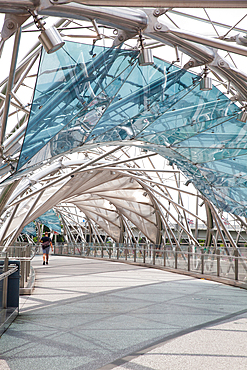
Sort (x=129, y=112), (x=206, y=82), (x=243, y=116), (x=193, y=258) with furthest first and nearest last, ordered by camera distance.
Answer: (x=193, y=258), (x=129, y=112), (x=243, y=116), (x=206, y=82)

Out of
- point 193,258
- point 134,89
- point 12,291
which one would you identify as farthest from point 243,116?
point 193,258

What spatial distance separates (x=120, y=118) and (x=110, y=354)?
27.9 feet

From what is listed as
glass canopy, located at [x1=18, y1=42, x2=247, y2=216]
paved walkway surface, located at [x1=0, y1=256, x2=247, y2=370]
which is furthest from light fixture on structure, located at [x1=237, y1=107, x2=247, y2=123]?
paved walkway surface, located at [x1=0, y1=256, x2=247, y2=370]

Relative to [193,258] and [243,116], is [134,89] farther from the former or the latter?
[193,258]

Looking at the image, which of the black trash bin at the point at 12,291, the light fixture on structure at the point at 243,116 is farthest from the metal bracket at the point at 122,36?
the black trash bin at the point at 12,291

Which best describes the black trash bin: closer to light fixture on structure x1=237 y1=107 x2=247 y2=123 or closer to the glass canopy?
the glass canopy

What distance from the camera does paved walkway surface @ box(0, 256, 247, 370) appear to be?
19.0 ft

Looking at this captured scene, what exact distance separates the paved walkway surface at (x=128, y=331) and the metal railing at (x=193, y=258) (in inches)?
73.3

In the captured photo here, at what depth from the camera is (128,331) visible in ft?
25.3

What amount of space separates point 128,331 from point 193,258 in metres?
11.4

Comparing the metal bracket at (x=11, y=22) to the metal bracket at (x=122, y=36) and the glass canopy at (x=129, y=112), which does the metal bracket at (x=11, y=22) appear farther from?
the metal bracket at (x=122, y=36)

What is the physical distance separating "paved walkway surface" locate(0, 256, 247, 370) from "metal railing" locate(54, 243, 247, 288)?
1.86 meters

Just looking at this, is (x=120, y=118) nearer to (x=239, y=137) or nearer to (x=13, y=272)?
(x=239, y=137)

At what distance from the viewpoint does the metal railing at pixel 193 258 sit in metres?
15.1
